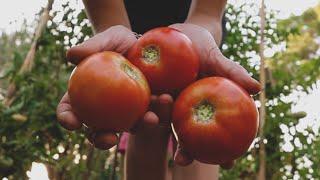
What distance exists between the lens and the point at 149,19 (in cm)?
130

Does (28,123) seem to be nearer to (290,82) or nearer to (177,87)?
(290,82)

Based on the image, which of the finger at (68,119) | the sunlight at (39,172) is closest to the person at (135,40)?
the finger at (68,119)

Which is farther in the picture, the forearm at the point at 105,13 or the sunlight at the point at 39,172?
the sunlight at the point at 39,172

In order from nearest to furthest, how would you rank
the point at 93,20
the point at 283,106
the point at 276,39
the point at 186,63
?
the point at 186,63, the point at 93,20, the point at 283,106, the point at 276,39

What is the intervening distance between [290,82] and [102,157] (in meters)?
0.83

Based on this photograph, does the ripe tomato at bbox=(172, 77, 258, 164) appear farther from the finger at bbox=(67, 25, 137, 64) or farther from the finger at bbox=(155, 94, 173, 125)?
the finger at bbox=(67, 25, 137, 64)

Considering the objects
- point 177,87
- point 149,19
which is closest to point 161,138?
point 149,19

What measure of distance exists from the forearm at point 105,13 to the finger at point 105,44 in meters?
0.14

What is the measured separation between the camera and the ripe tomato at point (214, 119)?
0.72 meters

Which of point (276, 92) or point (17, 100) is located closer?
point (17, 100)

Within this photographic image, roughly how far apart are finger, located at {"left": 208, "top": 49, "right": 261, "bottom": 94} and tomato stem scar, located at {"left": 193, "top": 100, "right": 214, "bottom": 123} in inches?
2.4

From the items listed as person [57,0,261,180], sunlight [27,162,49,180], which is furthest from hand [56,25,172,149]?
sunlight [27,162,49,180]

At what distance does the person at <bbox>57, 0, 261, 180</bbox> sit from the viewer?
0.75 meters

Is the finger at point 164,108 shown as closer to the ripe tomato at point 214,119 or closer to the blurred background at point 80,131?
the ripe tomato at point 214,119
